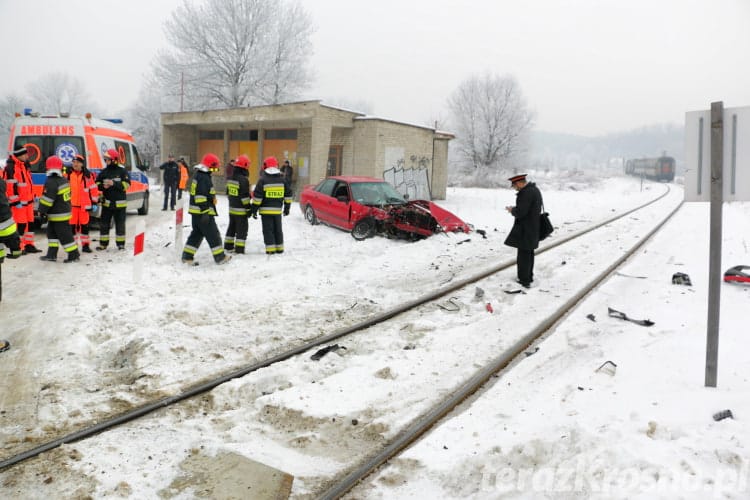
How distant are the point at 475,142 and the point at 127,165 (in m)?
45.9

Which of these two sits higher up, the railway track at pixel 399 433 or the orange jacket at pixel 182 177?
the orange jacket at pixel 182 177

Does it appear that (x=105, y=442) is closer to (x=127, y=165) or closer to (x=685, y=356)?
(x=685, y=356)

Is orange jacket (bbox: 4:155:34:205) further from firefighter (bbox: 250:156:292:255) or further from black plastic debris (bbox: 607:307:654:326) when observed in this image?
black plastic debris (bbox: 607:307:654:326)

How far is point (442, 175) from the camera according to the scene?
27328mm

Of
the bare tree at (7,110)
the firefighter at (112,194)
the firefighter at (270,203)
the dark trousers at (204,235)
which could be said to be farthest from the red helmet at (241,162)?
the bare tree at (7,110)

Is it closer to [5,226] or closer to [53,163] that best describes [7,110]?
[53,163]

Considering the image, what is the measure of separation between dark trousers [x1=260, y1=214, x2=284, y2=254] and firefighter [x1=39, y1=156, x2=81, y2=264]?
3.39m

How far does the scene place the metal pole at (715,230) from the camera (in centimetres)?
417

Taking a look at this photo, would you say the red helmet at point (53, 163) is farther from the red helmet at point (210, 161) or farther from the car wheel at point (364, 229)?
the car wheel at point (364, 229)

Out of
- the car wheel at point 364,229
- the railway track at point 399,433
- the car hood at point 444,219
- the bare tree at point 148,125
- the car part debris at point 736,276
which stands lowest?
the railway track at point 399,433

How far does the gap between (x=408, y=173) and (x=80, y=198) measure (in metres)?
15.7

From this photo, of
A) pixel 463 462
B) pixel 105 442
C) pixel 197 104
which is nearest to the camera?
pixel 463 462

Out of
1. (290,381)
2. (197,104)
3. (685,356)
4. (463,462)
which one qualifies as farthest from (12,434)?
(197,104)

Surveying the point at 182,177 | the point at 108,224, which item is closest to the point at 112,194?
the point at 108,224
